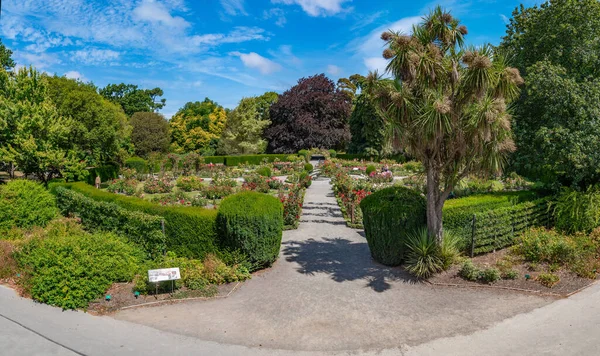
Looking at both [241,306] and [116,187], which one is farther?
[116,187]

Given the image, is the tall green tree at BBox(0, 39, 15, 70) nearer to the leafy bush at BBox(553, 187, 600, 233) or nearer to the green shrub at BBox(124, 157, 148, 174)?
the green shrub at BBox(124, 157, 148, 174)

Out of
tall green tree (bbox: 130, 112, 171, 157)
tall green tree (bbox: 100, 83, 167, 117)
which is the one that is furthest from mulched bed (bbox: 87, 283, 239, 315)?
tall green tree (bbox: 100, 83, 167, 117)

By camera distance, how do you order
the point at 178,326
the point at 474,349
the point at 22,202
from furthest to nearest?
the point at 22,202 < the point at 178,326 < the point at 474,349

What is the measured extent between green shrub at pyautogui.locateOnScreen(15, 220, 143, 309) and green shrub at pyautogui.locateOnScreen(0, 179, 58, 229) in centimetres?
437

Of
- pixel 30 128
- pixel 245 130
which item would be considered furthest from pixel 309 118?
pixel 30 128

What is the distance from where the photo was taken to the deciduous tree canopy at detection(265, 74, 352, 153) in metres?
41.3

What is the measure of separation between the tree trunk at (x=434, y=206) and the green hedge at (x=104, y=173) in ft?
63.6

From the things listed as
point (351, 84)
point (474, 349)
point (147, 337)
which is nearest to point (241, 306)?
point (147, 337)

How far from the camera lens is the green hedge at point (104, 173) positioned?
72.5ft

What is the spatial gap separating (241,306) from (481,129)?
5.98m

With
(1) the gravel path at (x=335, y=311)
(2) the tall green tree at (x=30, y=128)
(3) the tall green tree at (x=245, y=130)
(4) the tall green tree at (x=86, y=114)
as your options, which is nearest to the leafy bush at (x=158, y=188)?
(2) the tall green tree at (x=30, y=128)

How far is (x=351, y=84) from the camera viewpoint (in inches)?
2100

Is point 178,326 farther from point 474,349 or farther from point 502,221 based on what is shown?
point 502,221

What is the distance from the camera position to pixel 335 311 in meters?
6.84
